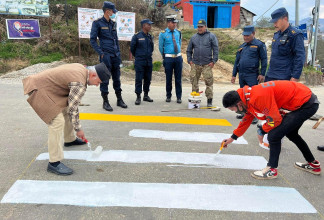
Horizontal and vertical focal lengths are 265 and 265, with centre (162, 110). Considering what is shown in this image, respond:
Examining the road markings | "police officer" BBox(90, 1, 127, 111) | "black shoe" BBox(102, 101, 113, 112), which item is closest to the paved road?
the road markings

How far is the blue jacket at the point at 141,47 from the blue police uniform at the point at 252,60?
2530mm

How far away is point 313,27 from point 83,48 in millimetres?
12022

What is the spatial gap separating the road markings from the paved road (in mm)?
371

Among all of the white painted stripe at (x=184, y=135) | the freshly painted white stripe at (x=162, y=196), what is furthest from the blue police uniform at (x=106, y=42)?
the freshly painted white stripe at (x=162, y=196)

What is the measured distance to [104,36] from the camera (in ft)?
21.3

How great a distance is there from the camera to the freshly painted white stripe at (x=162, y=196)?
289 cm

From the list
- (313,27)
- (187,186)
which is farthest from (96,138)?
(313,27)

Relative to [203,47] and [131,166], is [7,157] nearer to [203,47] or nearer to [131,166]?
[131,166]

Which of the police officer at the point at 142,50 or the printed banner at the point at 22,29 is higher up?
the printed banner at the point at 22,29

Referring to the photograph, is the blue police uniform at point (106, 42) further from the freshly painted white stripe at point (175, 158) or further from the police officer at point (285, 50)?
the police officer at point (285, 50)

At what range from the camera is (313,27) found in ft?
43.6

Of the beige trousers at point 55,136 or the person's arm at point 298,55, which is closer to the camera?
the beige trousers at point 55,136

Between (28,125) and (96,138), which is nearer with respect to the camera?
(96,138)

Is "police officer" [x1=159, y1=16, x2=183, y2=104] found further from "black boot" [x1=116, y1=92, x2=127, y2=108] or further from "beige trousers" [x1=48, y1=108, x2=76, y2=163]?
"beige trousers" [x1=48, y1=108, x2=76, y2=163]
